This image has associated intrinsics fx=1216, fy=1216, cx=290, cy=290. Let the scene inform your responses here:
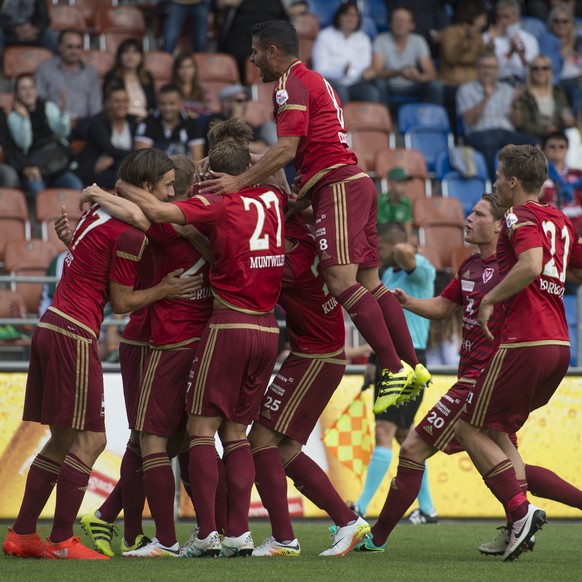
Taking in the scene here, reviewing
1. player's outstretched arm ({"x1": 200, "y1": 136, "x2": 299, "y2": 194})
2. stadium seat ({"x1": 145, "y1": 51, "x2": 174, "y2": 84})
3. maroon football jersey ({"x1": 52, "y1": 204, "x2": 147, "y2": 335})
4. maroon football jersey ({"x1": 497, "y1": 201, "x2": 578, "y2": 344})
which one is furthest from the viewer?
stadium seat ({"x1": 145, "y1": 51, "x2": 174, "y2": 84})

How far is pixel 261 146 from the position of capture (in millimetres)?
12320

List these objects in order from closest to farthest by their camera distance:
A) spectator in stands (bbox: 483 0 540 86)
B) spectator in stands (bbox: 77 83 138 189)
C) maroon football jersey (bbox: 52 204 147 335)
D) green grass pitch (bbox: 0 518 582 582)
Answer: green grass pitch (bbox: 0 518 582 582)
maroon football jersey (bbox: 52 204 147 335)
spectator in stands (bbox: 77 83 138 189)
spectator in stands (bbox: 483 0 540 86)

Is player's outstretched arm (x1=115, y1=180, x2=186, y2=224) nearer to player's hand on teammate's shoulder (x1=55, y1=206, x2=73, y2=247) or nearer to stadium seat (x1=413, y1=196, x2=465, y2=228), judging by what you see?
player's hand on teammate's shoulder (x1=55, y1=206, x2=73, y2=247)

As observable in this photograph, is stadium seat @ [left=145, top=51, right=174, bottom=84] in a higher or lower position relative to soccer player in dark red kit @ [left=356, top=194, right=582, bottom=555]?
higher

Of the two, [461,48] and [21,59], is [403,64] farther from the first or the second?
[21,59]

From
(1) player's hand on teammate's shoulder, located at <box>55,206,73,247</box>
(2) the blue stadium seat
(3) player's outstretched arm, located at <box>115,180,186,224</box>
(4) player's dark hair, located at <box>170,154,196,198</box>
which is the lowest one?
(2) the blue stadium seat

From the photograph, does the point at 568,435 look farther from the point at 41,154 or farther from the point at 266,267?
the point at 41,154

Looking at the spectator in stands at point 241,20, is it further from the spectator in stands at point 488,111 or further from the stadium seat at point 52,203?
the stadium seat at point 52,203

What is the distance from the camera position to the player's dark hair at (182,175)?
7.02m

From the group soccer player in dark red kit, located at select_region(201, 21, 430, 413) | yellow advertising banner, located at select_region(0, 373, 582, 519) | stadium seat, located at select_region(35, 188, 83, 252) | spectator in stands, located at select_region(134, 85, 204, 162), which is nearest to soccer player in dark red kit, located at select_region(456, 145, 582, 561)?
soccer player in dark red kit, located at select_region(201, 21, 430, 413)

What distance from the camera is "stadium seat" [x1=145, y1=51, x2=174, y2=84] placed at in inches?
583

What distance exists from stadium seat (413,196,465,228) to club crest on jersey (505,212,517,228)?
7.30m

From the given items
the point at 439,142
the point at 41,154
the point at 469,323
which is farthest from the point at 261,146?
the point at 469,323

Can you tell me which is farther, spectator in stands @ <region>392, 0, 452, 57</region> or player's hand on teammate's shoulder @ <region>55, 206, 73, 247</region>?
spectator in stands @ <region>392, 0, 452, 57</region>
